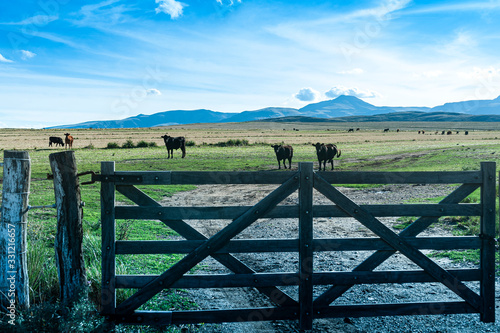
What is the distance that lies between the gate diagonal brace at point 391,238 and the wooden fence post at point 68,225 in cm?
307

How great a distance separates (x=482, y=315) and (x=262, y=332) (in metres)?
3.06

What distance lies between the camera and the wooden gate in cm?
479

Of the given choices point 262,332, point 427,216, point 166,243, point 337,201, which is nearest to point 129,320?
point 166,243

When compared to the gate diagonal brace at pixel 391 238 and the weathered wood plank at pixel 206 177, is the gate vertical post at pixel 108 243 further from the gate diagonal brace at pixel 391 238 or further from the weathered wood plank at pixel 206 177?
the gate diagonal brace at pixel 391 238

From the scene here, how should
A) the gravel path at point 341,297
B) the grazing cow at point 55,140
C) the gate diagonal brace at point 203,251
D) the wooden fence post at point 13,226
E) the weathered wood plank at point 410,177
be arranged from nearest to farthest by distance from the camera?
the wooden fence post at point 13,226 < the gate diagonal brace at point 203,251 < the weathered wood plank at point 410,177 < the gravel path at point 341,297 < the grazing cow at point 55,140

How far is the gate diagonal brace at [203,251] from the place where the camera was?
474 centimetres

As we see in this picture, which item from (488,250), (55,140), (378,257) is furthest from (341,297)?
(55,140)

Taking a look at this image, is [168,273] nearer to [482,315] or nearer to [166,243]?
[166,243]

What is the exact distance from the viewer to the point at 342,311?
16.4ft

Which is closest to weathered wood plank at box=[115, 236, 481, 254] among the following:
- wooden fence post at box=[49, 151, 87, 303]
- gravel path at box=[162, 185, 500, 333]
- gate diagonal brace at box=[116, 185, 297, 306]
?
gate diagonal brace at box=[116, 185, 297, 306]

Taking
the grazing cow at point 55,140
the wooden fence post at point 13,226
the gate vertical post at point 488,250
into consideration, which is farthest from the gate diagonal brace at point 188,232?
the grazing cow at point 55,140

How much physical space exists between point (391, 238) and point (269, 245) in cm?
162

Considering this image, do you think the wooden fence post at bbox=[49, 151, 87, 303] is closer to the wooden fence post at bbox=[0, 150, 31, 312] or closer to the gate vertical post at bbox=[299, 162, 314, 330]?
the wooden fence post at bbox=[0, 150, 31, 312]

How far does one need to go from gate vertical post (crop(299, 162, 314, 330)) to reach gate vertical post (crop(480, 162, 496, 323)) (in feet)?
7.98
